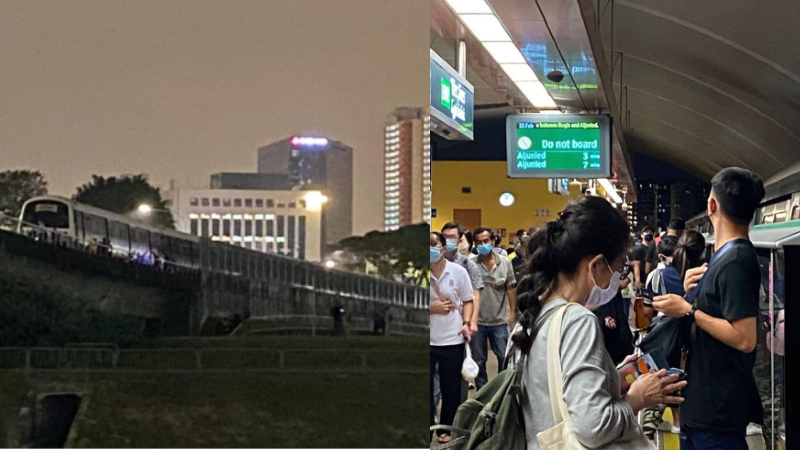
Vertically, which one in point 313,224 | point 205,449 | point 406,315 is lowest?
point 205,449

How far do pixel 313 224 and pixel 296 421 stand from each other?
4937mm

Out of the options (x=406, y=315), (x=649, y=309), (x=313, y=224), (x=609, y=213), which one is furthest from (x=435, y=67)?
(x=406, y=315)

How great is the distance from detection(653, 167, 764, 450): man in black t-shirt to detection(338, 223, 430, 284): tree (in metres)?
13.2

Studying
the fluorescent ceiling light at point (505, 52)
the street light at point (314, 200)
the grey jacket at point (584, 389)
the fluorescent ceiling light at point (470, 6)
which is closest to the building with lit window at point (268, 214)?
the street light at point (314, 200)

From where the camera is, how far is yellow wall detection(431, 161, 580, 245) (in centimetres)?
1525

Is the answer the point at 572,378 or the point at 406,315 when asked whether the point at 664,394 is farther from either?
the point at 406,315

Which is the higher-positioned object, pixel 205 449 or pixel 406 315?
pixel 406 315

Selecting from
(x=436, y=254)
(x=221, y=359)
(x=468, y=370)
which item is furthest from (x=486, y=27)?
(x=221, y=359)

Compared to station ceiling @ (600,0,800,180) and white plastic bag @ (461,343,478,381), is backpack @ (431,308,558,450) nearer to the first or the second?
white plastic bag @ (461,343,478,381)

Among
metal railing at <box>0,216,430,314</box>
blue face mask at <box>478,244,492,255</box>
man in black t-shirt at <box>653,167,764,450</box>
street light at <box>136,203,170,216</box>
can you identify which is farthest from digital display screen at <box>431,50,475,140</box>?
street light at <box>136,203,170,216</box>

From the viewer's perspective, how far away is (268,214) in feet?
50.5

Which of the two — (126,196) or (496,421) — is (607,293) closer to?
(496,421)

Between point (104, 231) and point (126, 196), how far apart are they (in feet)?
3.04

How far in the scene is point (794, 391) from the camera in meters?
1.76
